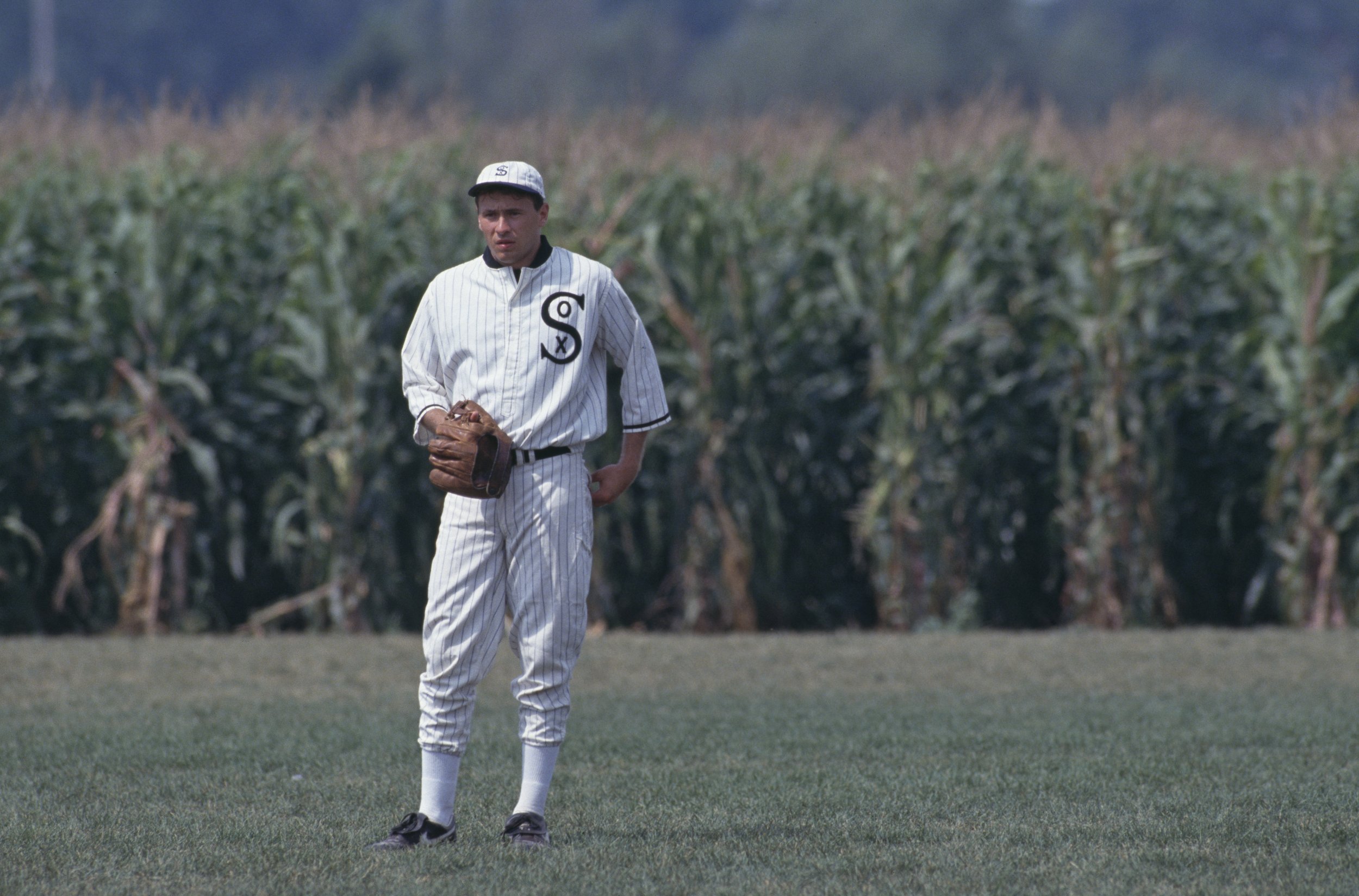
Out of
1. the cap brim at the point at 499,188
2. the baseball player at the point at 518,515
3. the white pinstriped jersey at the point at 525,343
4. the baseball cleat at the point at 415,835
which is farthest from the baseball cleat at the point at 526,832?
the cap brim at the point at 499,188

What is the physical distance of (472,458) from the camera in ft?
17.4

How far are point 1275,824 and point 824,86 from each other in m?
58.1

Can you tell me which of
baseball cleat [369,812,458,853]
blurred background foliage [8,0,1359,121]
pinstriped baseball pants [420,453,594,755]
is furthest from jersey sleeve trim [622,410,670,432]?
blurred background foliage [8,0,1359,121]

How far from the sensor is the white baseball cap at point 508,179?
17.8ft

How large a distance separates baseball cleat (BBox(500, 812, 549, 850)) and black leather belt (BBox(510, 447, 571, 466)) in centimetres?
110

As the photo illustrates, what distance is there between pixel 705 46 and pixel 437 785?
79.6m

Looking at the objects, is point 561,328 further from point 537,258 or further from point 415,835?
point 415,835

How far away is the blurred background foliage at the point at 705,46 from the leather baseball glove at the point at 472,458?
4790 cm

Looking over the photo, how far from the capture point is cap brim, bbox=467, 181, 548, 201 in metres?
5.42

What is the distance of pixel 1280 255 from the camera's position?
37.9ft

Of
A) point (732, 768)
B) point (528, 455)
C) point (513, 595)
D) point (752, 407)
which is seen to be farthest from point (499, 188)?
point (752, 407)

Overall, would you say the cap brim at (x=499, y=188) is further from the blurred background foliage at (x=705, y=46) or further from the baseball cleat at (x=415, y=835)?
the blurred background foliage at (x=705, y=46)

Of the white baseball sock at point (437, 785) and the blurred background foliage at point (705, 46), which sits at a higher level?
the blurred background foliage at point (705, 46)

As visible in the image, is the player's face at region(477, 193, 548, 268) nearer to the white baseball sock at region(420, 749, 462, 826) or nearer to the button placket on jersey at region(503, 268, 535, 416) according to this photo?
the button placket on jersey at region(503, 268, 535, 416)
